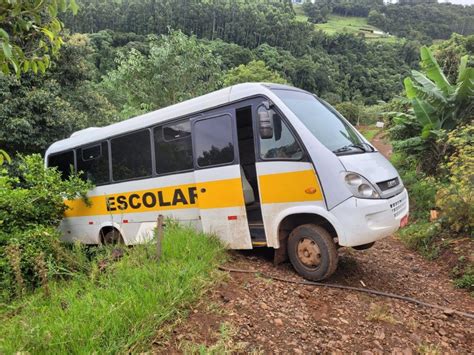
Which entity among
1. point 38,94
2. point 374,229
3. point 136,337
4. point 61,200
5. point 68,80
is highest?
point 68,80

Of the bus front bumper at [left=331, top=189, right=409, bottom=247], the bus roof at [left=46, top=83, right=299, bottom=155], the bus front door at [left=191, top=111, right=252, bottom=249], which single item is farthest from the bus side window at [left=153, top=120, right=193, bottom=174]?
the bus front bumper at [left=331, top=189, right=409, bottom=247]

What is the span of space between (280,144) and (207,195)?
1495mm

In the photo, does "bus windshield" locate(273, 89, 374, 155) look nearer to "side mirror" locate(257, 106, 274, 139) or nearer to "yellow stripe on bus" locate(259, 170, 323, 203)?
"side mirror" locate(257, 106, 274, 139)

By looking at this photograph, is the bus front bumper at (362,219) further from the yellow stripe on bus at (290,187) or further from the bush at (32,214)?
the bush at (32,214)

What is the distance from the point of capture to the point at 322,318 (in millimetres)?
3432

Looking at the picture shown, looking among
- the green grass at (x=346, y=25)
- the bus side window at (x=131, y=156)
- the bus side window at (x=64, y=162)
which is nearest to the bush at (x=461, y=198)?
the bus side window at (x=131, y=156)

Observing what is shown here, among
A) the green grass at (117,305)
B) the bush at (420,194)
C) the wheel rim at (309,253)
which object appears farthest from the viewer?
the bush at (420,194)

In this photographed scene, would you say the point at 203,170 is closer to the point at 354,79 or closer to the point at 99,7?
the point at 354,79

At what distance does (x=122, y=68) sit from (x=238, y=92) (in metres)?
15.7

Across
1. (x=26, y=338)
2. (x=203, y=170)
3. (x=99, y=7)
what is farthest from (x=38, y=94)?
(x=99, y=7)

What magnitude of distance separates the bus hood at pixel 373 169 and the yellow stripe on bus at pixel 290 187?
463 millimetres

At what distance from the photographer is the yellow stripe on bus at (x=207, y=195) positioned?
14.2ft

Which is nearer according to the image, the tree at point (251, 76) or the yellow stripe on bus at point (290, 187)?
the yellow stripe on bus at point (290, 187)

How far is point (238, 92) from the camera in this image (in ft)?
16.7
